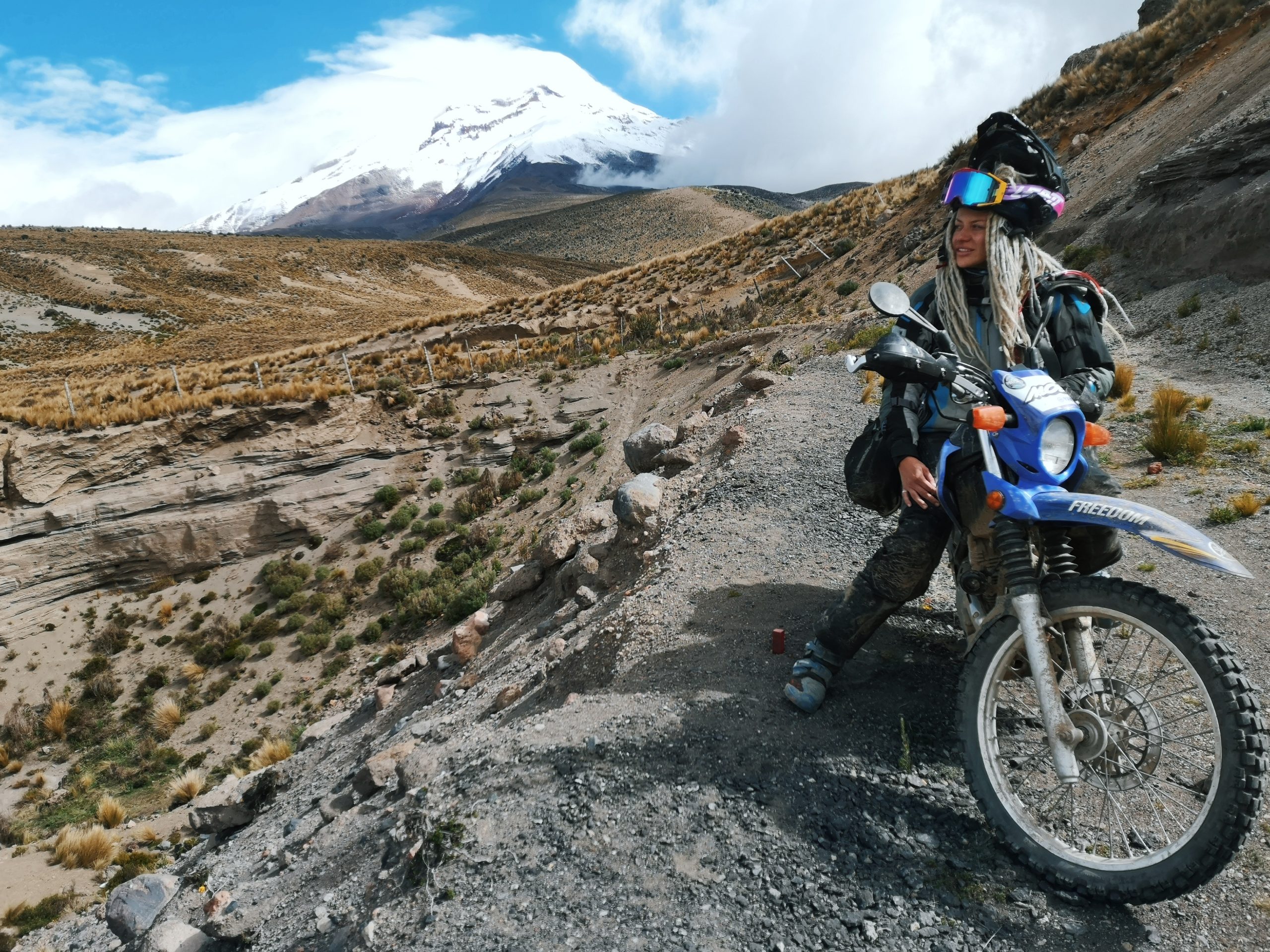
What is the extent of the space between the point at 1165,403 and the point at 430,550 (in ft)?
53.7

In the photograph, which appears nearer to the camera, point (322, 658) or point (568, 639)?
point (568, 639)

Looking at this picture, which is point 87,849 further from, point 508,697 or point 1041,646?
point 1041,646

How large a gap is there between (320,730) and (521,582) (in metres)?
4.31

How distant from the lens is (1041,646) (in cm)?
243

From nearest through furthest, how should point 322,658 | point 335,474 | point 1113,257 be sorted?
1. point 1113,257
2. point 322,658
3. point 335,474

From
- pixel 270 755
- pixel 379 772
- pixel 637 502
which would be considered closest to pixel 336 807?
pixel 379 772

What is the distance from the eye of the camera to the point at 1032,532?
2682 mm

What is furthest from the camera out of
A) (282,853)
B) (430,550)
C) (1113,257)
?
(430,550)

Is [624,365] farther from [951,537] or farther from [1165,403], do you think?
[951,537]

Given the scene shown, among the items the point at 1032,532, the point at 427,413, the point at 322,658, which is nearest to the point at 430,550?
the point at 322,658

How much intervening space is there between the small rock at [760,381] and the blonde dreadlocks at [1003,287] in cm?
819

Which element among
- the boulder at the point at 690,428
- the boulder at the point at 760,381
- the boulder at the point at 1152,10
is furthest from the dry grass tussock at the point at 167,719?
the boulder at the point at 1152,10

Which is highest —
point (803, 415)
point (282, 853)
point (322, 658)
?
point (803, 415)

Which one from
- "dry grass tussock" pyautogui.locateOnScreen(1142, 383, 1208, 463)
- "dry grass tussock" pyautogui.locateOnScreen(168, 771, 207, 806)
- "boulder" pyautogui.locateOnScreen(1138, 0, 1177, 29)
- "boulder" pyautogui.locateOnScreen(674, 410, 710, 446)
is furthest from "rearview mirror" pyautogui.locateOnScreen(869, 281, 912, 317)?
"boulder" pyautogui.locateOnScreen(1138, 0, 1177, 29)
